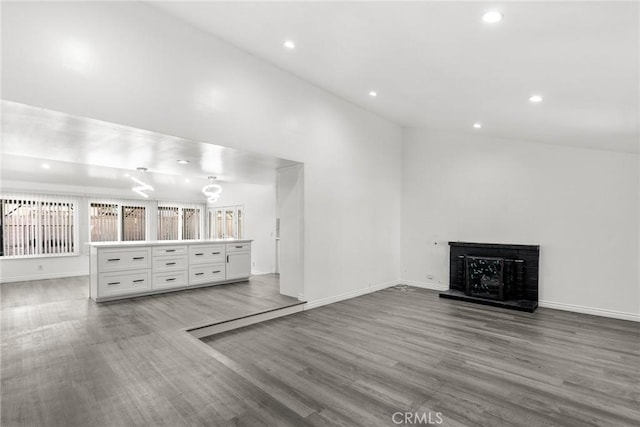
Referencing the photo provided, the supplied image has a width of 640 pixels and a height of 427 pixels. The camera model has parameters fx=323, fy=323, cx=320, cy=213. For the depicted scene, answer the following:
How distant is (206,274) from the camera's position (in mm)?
6266

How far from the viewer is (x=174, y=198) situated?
10.2m

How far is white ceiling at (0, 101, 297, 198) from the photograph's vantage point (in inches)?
123

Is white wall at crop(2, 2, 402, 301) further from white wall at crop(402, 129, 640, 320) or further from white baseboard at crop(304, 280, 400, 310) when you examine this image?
white wall at crop(402, 129, 640, 320)

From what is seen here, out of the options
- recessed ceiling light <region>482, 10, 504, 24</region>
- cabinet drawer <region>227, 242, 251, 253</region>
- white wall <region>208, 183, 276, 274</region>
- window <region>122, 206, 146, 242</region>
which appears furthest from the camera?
window <region>122, 206, 146, 242</region>

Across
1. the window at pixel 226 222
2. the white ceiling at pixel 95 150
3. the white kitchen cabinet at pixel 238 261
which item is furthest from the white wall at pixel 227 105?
the window at pixel 226 222

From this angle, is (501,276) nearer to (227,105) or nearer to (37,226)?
(227,105)

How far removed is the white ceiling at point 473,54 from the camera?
7.93 feet

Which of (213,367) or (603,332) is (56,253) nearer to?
(213,367)

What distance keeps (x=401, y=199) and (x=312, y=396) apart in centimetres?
536

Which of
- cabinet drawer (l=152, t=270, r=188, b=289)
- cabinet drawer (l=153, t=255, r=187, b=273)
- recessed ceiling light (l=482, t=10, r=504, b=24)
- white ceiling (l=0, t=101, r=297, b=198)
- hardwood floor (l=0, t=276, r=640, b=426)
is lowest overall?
hardwood floor (l=0, t=276, r=640, b=426)

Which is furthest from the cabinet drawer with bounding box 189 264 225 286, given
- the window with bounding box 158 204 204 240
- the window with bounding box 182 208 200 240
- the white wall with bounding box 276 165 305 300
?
the window with bounding box 182 208 200 240

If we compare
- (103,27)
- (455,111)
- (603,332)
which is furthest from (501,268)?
(103,27)

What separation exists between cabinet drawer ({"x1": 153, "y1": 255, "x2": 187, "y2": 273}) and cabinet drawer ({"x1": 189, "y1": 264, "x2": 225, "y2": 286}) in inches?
7.6

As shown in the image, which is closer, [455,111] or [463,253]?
[455,111]
